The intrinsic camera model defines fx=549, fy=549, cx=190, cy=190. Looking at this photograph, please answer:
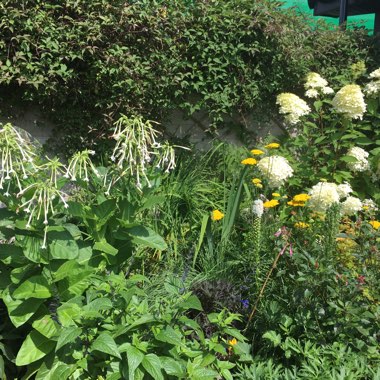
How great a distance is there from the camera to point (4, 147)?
2.63m

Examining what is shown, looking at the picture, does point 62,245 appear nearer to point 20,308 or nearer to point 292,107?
point 20,308

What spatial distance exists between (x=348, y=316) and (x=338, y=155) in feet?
9.78

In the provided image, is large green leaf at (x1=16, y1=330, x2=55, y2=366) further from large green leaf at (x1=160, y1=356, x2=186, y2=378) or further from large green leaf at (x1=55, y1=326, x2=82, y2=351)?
large green leaf at (x1=160, y1=356, x2=186, y2=378)

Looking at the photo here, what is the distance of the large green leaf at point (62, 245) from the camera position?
108 inches

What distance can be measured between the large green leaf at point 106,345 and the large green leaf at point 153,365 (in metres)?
0.14

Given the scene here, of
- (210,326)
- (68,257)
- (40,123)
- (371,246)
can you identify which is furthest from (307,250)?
(40,123)

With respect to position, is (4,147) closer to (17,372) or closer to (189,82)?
(17,372)

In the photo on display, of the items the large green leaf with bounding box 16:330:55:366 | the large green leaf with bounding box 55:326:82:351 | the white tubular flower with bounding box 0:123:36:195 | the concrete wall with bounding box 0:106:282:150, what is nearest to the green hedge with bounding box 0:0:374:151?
the concrete wall with bounding box 0:106:282:150

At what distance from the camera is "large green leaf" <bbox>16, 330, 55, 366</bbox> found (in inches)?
110

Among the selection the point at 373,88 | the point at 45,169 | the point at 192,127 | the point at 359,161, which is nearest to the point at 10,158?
the point at 45,169

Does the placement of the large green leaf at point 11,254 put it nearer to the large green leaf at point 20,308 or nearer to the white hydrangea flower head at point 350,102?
the large green leaf at point 20,308

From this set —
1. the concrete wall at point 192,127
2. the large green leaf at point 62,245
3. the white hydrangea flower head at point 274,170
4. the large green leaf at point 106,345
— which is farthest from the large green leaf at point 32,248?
the concrete wall at point 192,127

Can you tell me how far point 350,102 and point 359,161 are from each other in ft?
2.03

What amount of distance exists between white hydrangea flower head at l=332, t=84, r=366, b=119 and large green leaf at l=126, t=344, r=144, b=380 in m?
3.82
